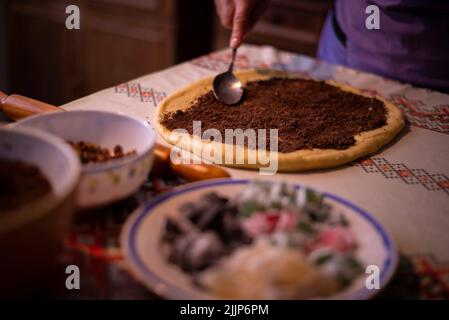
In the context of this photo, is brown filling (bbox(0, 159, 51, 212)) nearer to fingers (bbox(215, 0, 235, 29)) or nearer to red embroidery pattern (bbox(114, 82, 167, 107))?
red embroidery pattern (bbox(114, 82, 167, 107))

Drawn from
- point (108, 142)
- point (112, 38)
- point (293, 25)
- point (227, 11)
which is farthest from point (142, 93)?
point (112, 38)

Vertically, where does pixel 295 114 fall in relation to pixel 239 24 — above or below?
below

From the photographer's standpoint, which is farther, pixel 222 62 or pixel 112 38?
pixel 112 38

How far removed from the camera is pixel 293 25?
243 centimetres

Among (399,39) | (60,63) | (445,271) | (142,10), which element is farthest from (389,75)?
(60,63)

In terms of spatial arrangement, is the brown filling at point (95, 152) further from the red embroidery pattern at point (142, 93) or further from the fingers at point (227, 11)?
the fingers at point (227, 11)

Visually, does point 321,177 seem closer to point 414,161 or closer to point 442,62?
point 414,161

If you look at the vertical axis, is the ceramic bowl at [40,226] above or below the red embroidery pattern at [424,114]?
above

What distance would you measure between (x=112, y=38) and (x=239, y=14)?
4.95 ft

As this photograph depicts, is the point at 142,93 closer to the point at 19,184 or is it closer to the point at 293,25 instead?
the point at 19,184

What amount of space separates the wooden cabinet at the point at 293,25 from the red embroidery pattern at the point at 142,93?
1315 mm

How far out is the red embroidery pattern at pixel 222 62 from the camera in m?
1.47

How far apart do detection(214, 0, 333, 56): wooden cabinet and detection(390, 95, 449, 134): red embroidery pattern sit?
1116 millimetres

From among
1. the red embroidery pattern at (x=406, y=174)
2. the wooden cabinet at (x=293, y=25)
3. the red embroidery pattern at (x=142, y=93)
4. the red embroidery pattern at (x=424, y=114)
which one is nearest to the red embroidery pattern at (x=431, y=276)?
the red embroidery pattern at (x=406, y=174)
